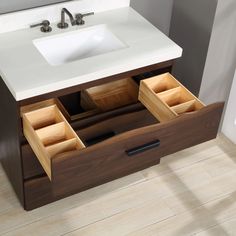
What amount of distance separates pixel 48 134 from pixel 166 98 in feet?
1.46

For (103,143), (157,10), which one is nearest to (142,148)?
(103,143)

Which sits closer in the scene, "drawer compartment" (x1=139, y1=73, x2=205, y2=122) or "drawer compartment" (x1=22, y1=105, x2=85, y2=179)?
"drawer compartment" (x1=22, y1=105, x2=85, y2=179)

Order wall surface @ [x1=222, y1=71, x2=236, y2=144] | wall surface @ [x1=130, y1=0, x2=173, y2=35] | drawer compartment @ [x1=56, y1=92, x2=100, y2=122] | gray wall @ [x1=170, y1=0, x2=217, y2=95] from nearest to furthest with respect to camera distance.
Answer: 1. drawer compartment @ [x1=56, y1=92, x2=100, y2=122]
2. gray wall @ [x1=170, y1=0, x2=217, y2=95]
3. wall surface @ [x1=130, y1=0, x2=173, y2=35]
4. wall surface @ [x1=222, y1=71, x2=236, y2=144]

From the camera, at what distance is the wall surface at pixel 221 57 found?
6.35 feet

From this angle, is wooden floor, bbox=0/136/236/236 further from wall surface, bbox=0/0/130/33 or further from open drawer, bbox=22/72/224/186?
wall surface, bbox=0/0/130/33

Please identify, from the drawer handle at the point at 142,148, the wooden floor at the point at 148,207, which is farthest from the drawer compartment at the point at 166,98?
the wooden floor at the point at 148,207

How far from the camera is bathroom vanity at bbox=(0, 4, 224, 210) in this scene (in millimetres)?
1533

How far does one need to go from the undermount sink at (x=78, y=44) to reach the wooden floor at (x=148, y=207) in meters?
0.57

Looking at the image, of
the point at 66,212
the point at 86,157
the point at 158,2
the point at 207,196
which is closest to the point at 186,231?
the point at 207,196

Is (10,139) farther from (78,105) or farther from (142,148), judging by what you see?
(142,148)

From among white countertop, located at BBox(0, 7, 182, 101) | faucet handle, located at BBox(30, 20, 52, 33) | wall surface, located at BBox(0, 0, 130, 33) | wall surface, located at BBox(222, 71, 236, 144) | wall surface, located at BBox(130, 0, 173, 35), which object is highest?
wall surface, located at BBox(0, 0, 130, 33)

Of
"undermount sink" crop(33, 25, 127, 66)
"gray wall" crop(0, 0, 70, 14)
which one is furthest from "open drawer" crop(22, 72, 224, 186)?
"gray wall" crop(0, 0, 70, 14)

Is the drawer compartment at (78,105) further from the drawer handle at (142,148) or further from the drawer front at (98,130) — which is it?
the drawer handle at (142,148)

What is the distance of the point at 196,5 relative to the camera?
2.01 metres
